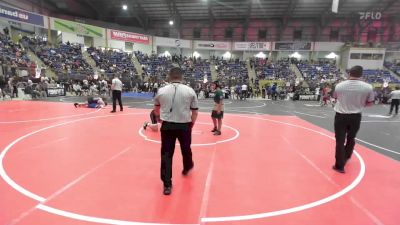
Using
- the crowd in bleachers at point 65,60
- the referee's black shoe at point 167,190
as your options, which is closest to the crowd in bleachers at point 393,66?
the crowd in bleachers at point 65,60

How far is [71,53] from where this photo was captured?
27.6m

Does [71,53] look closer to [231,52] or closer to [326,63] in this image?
[231,52]

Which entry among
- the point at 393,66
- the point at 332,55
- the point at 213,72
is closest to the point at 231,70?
the point at 213,72

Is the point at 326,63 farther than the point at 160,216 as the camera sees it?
Yes

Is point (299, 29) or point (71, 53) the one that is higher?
point (299, 29)

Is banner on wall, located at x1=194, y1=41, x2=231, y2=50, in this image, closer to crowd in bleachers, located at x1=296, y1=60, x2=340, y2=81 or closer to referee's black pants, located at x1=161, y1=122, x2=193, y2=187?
crowd in bleachers, located at x1=296, y1=60, x2=340, y2=81

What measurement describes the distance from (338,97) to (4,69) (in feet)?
75.0

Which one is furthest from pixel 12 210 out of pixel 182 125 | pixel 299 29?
pixel 299 29

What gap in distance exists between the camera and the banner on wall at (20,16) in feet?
72.0

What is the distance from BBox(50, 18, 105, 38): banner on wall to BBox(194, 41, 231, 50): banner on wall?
40.7 feet

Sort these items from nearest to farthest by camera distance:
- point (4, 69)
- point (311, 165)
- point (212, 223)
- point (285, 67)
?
point (212, 223) < point (311, 165) < point (4, 69) < point (285, 67)

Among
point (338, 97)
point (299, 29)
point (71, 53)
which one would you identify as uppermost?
point (299, 29)

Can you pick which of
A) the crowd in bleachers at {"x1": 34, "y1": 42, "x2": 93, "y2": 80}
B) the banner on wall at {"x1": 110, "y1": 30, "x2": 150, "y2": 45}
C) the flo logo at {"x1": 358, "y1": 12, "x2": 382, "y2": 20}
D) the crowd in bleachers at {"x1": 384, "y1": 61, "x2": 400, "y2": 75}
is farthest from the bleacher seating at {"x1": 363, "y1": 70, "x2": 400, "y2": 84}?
the crowd in bleachers at {"x1": 34, "y1": 42, "x2": 93, "y2": 80}

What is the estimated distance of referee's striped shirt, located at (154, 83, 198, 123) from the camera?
378 cm
